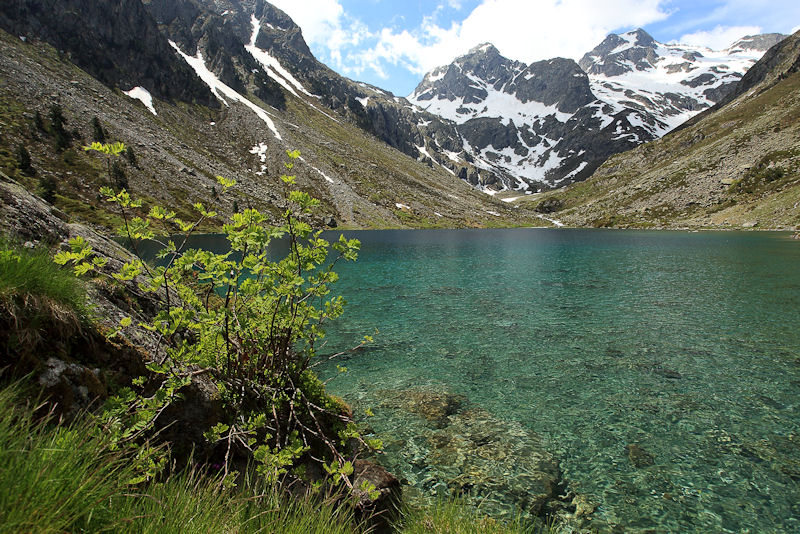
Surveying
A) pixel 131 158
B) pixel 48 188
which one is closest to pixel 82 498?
pixel 48 188

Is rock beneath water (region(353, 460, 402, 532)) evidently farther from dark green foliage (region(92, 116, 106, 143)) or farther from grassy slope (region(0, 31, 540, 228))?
dark green foliage (region(92, 116, 106, 143))

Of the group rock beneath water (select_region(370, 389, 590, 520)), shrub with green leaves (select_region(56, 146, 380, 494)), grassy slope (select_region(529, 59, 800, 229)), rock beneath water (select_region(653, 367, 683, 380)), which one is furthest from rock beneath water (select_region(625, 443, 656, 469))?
grassy slope (select_region(529, 59, 800, 229))

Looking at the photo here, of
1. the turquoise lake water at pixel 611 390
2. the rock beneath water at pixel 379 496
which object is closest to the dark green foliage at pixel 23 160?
the turquoise lake water at pixel 611 390

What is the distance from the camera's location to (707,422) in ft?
40.0

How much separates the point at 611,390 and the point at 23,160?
12605cm

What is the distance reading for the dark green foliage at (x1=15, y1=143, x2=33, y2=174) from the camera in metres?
85.6

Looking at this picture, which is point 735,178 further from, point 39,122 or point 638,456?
point 39,122

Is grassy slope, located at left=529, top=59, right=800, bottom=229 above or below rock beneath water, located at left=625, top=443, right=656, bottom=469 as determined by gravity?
above

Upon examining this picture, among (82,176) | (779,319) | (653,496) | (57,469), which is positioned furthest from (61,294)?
(82,176)

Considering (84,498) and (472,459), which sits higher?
(84,498)

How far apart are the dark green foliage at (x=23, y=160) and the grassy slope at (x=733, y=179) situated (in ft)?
671

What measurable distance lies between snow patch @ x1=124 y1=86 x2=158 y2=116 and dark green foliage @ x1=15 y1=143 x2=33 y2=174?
9444 cm

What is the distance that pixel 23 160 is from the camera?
86.1m

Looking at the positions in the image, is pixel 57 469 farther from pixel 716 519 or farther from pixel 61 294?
pixel 716 519
